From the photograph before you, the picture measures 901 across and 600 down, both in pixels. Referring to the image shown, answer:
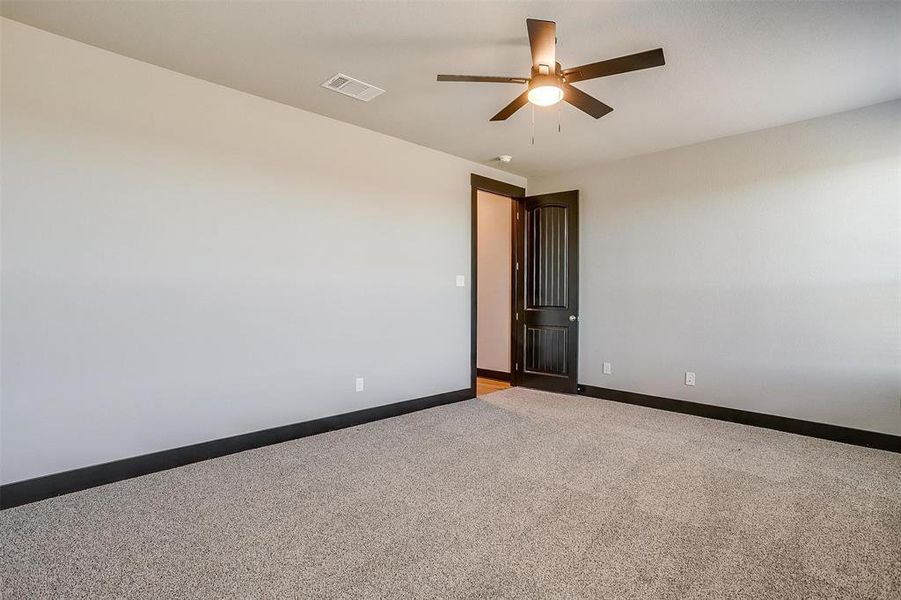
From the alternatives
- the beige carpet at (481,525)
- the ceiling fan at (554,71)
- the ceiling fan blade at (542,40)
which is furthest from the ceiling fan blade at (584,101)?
the beige carpet at (481,525)

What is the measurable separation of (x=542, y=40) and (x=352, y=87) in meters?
1.58

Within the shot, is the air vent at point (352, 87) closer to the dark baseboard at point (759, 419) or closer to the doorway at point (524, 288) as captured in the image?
the doorway at point (524, 288)

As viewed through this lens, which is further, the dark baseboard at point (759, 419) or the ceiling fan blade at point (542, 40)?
the dark baseboard at point (759, 419)

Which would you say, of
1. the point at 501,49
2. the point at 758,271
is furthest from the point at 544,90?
the point at 758,271

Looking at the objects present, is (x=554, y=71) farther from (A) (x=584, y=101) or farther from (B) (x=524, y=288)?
(B) (x=524, y=288)

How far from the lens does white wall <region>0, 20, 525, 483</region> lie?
2.49 m

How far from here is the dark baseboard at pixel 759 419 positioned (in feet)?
11.3

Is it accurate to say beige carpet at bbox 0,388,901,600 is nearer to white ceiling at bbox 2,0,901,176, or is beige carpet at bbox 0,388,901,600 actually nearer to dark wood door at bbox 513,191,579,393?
dark wood door at bbox 513,191,579,393

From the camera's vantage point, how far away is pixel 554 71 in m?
2.34

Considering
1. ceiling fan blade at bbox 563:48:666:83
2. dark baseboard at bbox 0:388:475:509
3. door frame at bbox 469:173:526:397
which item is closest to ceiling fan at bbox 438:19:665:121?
ceiling fan blade at bbox 563:48:666:83

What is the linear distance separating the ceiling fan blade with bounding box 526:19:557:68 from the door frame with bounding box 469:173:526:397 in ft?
8.96

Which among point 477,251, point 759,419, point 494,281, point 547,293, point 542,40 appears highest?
point 542,40

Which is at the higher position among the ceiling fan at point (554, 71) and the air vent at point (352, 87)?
the air vent at point (352, 87)

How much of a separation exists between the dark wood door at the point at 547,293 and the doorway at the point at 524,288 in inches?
0.5
